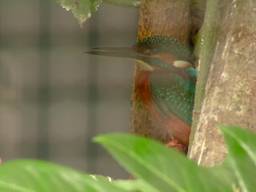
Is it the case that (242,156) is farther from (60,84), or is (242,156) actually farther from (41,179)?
(60,84)

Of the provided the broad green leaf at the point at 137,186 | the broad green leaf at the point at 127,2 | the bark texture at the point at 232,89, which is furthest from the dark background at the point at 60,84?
the broad green leaf at the point at 137,186

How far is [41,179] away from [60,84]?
134 cm

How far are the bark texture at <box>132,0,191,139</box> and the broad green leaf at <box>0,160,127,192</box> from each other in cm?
61

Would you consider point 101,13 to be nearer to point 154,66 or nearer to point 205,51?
point 154,66

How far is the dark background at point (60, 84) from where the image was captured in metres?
1.58

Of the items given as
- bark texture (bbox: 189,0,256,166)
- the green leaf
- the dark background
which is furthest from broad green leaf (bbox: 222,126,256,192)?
the dark background

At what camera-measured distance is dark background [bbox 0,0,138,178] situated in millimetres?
1579

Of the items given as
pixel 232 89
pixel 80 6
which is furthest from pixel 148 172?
pixel 80 6

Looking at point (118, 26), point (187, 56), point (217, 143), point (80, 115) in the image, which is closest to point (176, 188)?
point (217, 143)

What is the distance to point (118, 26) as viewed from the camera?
154 cm

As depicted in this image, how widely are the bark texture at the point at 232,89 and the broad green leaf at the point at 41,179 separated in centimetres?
32

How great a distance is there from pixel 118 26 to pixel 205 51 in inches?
33.0

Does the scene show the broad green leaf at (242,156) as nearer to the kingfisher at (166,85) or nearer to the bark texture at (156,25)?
the bark texture at (156,25)

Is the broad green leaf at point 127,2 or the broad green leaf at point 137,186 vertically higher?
the broad green leaf at point 127,2
